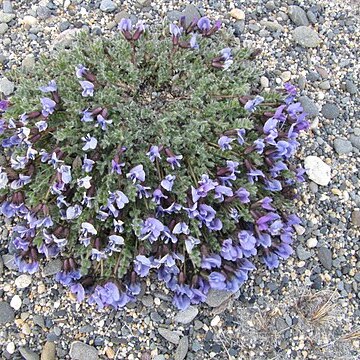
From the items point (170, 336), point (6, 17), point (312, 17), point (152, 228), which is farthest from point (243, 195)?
point (6, 17)

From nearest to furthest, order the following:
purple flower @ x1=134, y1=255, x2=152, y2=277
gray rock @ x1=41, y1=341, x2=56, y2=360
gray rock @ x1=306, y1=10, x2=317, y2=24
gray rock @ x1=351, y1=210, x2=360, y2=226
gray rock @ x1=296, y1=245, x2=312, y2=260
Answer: purple flower @ x1=134, y1=255, x2=152, y2=277 → gray rock @ x1=41, y1=341, x2=56, y2=360 → gray rock @ x1=296, y1=245, x2=312, y2=260 → gray rock @ x1=351, y1=210, x2=360, y2=226 → gray rock @ x1=306, y1=10, x2=317, y2=24

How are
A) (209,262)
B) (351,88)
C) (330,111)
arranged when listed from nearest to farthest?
(209,262) < (330,111) < (351,88)

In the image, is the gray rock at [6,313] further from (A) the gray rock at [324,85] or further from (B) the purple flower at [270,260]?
(A) the gray rock at [324,85]

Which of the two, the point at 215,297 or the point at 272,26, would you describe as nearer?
the point at 215,297

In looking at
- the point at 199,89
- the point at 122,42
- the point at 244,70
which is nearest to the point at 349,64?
the point at 244,70

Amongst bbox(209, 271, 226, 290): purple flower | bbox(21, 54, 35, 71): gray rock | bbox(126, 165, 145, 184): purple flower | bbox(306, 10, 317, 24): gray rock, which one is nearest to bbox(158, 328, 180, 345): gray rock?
bbox(209, 271, 226, 290): purple flower

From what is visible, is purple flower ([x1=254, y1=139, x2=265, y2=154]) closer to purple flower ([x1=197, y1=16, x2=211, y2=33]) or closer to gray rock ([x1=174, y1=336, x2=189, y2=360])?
purple flower ([x1=197, y1=16, x2=211, y2=33])

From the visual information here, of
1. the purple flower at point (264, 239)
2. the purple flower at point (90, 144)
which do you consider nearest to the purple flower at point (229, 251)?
the purple flower at point (264, 239)

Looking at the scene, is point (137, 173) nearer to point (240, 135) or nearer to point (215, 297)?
point (240, 135)
